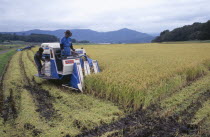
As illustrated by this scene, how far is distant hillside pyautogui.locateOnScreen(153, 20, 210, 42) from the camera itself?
189 feet

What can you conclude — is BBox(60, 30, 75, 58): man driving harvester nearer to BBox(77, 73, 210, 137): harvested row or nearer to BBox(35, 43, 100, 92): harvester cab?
BBox(35, 43, 100, 92): harvester cab

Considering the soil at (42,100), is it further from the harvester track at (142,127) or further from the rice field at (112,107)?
the harvester track at (142,127)

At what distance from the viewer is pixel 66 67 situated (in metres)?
8.02

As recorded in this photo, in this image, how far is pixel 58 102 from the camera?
670 cm

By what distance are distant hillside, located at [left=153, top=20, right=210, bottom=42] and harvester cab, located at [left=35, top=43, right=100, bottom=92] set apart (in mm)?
57566

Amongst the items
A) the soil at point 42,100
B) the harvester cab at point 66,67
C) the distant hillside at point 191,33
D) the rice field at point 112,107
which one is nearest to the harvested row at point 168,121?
the rice field at point 112,107

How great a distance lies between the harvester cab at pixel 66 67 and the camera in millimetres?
7938

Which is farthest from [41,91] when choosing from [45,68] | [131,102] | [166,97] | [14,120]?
[166,97]

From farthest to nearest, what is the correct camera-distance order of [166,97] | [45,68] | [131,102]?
[45,68] < [166,97] < [131,102]

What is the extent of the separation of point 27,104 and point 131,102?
3.46 metres

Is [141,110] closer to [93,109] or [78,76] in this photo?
[93,109]

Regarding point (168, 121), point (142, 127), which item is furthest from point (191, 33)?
point (142, 127)

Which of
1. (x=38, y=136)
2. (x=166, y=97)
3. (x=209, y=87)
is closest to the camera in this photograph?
(x=38, y=136)

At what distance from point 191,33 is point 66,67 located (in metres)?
69.1
